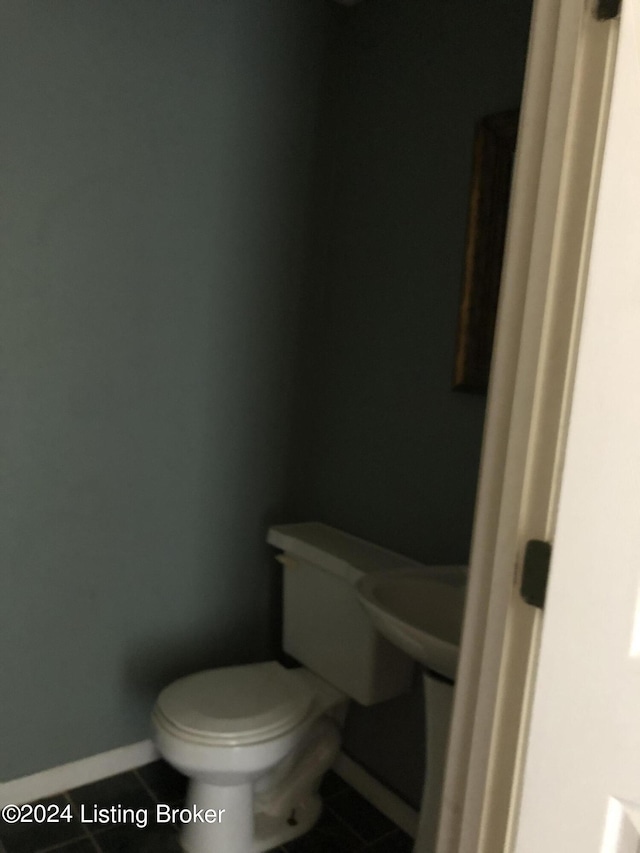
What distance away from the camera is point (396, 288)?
2.07 metres

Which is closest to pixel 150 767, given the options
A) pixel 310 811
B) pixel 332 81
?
pixel 310 811

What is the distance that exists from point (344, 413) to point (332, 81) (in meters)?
1.04

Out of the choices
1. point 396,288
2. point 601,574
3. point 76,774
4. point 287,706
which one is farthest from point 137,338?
point 601,574

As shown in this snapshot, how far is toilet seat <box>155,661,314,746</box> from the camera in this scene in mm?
1755

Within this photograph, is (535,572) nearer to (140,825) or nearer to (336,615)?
(336,615)

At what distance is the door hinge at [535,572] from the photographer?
33.3 inches

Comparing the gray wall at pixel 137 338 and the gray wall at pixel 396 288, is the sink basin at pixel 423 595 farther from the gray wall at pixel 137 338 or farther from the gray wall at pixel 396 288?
the gray wall at pixel 137 338

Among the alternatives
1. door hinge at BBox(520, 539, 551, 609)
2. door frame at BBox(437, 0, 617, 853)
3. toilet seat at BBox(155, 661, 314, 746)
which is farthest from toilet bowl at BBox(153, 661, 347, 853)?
door hinge at BBox(520, 539, 551, 609)

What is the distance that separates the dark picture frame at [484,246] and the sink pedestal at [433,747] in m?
0.71

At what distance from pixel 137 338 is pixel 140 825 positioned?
133 centimetres

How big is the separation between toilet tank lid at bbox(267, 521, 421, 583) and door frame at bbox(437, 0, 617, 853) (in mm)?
991

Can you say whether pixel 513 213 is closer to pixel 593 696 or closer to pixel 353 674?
pixel 593 696

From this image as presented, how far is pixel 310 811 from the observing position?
2.04m

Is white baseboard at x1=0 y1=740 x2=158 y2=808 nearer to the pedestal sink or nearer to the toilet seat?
Result: the toilet seat
